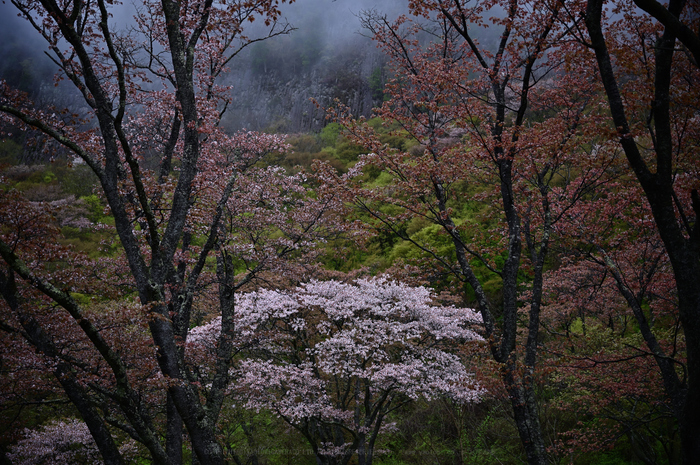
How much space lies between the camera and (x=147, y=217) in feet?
13.4

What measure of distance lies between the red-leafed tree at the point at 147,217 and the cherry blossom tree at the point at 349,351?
144 cm

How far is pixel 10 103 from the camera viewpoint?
14.0ft

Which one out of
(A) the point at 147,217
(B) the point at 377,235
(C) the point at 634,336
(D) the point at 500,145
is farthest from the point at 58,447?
(C) the point at 634,336

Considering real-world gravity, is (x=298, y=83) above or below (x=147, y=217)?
above

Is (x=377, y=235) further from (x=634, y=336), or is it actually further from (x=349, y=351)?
(x=634, y=336)

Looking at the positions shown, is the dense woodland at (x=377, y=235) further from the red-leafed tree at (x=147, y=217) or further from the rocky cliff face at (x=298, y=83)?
the rocky cliff face at (x=298, y=83)

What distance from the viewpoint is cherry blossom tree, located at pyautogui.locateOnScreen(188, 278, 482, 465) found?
8.95 m

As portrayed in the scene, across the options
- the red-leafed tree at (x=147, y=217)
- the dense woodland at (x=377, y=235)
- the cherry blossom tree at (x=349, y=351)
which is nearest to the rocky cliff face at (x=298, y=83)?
the cherry blossom tree at (x=349, y=351)

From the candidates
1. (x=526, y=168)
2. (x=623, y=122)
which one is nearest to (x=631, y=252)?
(x=526, y=168)

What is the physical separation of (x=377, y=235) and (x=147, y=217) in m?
5.39

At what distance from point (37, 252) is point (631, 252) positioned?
10849 millimetres

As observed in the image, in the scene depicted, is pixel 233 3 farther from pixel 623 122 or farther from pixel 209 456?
pixel 209 456

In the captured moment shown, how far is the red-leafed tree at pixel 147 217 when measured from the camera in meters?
4.18

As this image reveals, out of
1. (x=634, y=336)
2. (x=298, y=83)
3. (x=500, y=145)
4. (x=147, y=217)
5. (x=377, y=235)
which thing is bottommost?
(x=634, y=336)
